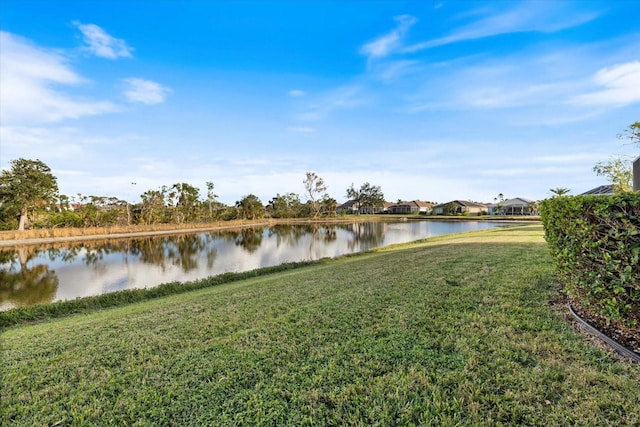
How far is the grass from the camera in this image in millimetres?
1891

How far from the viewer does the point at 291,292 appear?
5238mm

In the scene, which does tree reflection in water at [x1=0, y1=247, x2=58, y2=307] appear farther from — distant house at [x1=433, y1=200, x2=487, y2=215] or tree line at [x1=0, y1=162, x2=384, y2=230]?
distant house at [x1=433, y1=200, x2=487, y2=215]

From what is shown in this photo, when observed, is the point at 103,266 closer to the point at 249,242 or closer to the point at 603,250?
the point at 249,242

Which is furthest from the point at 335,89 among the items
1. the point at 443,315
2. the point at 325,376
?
the point at 325,376

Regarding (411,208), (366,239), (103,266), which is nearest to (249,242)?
(366,239)

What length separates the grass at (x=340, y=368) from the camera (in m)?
1.89

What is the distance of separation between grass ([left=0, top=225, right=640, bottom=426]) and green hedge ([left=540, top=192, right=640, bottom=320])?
0.41 m

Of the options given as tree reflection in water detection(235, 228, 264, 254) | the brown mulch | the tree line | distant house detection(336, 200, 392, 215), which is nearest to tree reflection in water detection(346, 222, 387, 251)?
tree reflection in water detection(235, 228, 264, 254)

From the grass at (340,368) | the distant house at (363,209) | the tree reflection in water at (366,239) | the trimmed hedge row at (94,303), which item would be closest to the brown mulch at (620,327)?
the grass at (340,368)

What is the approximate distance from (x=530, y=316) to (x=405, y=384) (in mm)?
1870

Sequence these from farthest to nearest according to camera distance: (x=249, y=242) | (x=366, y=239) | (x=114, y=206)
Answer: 1. (x=114, y=206)
2. (x=249, y=242)
3. (x=366, y=239)

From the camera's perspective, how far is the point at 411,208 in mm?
73000

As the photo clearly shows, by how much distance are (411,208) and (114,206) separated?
6113 cm

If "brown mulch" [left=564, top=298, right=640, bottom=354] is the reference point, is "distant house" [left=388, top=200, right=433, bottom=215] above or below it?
above
